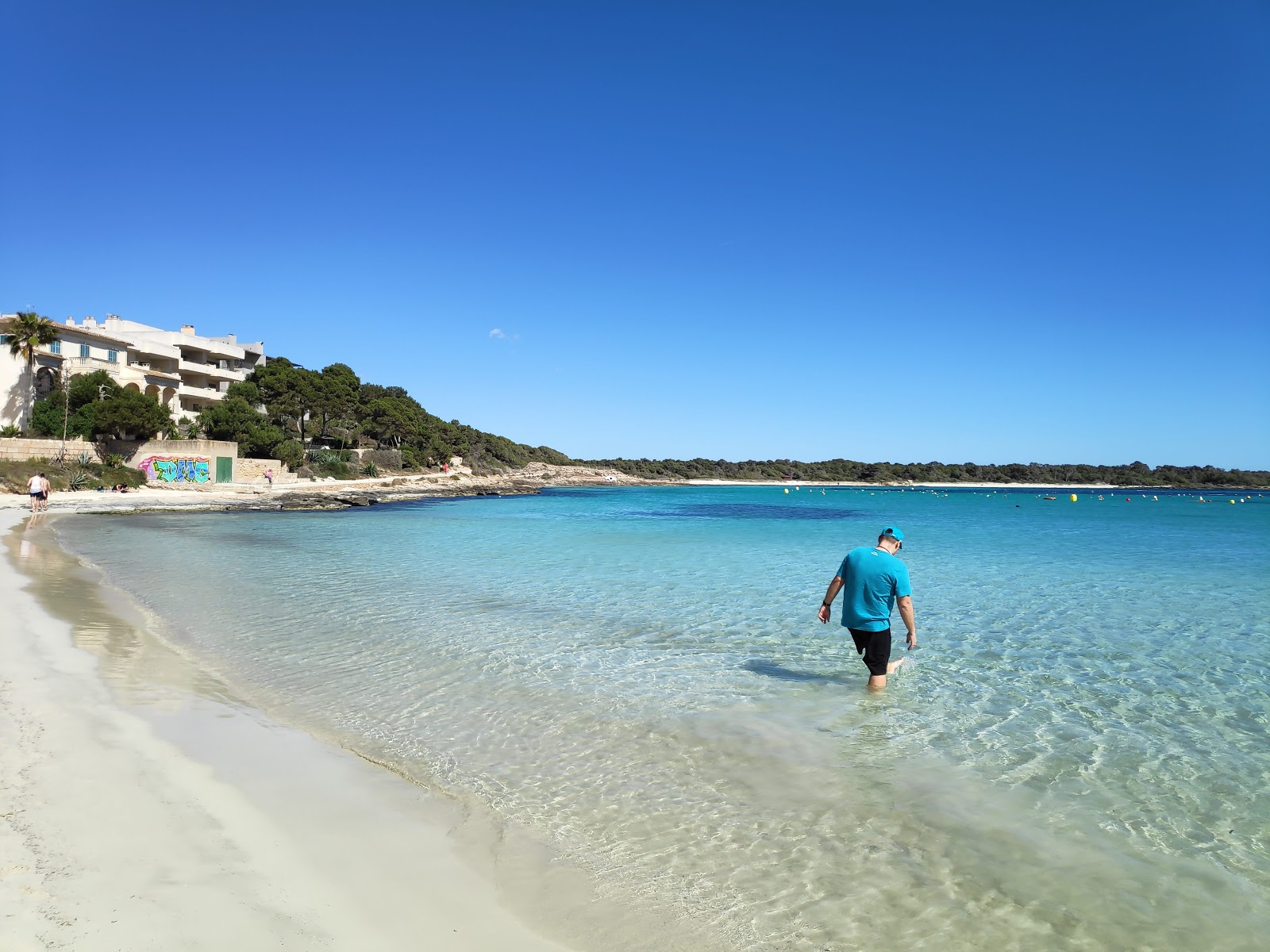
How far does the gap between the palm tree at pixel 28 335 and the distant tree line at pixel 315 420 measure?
1077 centimetres

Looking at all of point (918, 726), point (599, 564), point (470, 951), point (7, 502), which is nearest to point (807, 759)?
point (918, 726)

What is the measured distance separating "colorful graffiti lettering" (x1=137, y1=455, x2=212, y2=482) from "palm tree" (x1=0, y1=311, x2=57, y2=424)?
747 cm

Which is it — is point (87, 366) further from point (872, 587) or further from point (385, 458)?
point (872, 587)

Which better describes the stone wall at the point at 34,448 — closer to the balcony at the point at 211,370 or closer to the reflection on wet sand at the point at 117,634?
the balcony at the point at 211,370

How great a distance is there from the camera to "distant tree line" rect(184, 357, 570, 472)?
59.9 metres

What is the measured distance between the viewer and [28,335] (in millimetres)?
46375

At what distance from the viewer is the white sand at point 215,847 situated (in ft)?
10.8

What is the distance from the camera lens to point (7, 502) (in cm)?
3291

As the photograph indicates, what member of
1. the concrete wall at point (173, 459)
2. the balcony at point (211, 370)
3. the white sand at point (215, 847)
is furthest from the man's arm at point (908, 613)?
the balcony at point (211, 370)

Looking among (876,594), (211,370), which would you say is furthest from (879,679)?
(211,370)

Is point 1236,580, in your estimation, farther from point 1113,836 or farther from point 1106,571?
point 1113,836

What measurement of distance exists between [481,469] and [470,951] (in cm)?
10641

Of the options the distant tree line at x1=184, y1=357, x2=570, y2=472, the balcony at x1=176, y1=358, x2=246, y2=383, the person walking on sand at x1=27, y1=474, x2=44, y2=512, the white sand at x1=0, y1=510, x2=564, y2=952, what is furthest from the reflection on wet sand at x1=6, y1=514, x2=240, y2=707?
the balcony at x1=176, y1=358, x2=246, y2=383

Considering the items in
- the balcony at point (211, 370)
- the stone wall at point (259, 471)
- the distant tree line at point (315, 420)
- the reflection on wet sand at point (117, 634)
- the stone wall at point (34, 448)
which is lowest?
the reflection on wet sand at point (117, 634)
